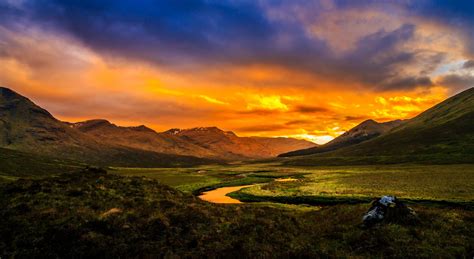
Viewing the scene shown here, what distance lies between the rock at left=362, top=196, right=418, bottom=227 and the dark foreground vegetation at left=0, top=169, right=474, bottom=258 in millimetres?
788

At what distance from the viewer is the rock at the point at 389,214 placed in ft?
77.5

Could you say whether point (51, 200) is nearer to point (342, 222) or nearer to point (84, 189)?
point (84, 189)

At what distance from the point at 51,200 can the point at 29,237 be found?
8.98 m

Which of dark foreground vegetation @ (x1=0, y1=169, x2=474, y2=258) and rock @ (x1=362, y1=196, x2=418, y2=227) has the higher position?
rock @ (x1=362, y1=196, x2=418, y2=227)

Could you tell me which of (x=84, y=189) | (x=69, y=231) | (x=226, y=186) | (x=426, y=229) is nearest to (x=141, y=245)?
(x=69, y=231)

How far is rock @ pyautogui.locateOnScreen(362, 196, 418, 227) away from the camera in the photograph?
23.6 m

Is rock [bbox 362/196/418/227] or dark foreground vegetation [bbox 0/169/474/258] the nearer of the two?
dark foreground vegetation [bbox 0/169/474/258]

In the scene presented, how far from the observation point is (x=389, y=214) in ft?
78.4

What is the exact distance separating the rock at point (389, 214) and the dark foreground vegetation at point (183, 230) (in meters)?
0.79

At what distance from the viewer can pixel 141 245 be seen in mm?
19641

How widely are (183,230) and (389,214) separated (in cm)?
1682

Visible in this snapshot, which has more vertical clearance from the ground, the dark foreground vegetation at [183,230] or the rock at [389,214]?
the rock at [389,214]

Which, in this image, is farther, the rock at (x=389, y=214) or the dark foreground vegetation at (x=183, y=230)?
the rock at (x=389, y=214)

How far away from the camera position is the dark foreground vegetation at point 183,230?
18.6m
